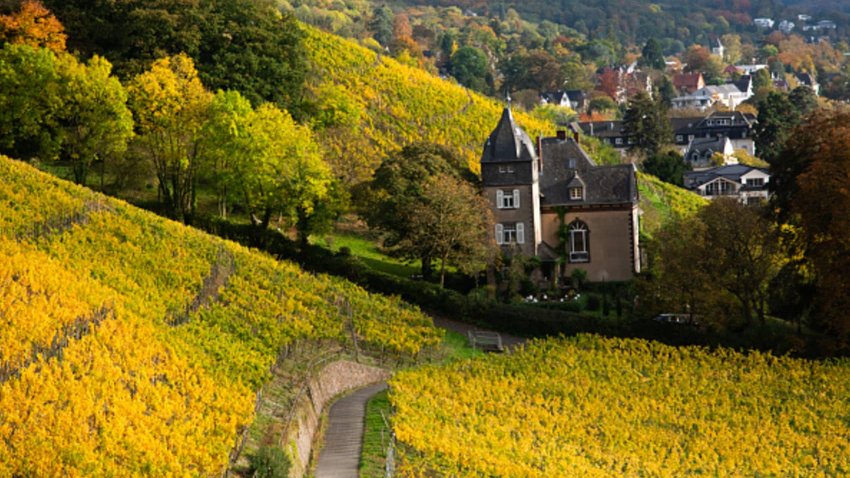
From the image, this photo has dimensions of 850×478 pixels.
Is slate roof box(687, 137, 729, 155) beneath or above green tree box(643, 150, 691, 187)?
above

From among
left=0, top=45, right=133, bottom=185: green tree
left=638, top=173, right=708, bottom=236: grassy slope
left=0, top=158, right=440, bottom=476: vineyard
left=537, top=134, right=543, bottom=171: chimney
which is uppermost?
left=0, top=45, right=133, bottom=185: green tree

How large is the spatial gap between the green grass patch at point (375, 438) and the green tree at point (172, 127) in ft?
74.0

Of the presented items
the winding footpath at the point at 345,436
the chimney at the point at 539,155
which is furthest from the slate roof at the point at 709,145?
the winding footpath at the point at 345,436

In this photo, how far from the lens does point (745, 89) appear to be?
195250 millimetres

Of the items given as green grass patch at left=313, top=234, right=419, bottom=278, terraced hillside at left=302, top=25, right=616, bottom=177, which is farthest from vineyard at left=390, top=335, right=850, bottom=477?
terraced hillside at left=302, top=25, right=616, bottom=177

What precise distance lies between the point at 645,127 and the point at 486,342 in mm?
62286

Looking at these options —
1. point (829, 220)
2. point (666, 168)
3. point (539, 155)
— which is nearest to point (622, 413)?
point (829, 220)

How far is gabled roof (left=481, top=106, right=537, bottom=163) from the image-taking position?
207ft

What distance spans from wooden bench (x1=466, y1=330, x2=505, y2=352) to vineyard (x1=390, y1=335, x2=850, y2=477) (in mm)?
1352

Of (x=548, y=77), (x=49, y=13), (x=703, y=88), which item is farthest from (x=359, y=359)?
(x=703, y=88)

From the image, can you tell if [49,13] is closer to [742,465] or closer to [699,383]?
[699,383]

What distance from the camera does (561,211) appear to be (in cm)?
6431

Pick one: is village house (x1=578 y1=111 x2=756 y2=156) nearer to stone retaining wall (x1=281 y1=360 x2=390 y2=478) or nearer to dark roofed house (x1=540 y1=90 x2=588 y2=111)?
dark roofed house (x1=540 y1=90 x2=588 y2=111)

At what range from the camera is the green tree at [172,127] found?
6175cm
